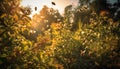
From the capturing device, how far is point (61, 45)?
7.82 m

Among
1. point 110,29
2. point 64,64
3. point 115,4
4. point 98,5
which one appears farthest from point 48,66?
point 115,4

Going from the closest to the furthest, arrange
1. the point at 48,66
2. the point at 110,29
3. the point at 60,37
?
1. the point at 48,66
2. the point at 60,37
3. the point at 110,29

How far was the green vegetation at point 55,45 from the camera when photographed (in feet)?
13.5

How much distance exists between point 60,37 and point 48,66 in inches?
107

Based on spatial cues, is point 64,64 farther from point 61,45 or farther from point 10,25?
point 10,25

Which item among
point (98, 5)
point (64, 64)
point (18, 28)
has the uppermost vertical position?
point (98, 5)

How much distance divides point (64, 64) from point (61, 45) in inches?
29.0

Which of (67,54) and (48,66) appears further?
(67,54)

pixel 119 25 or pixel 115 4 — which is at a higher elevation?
pixel 115 4

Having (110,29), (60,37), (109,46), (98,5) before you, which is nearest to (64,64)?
(60,37)

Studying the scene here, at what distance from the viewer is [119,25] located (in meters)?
9.73

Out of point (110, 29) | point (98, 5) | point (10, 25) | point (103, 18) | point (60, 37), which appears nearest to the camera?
point (10, 25)

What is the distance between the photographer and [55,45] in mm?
7770

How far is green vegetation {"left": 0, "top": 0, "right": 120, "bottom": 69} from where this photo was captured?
412 centimetres
